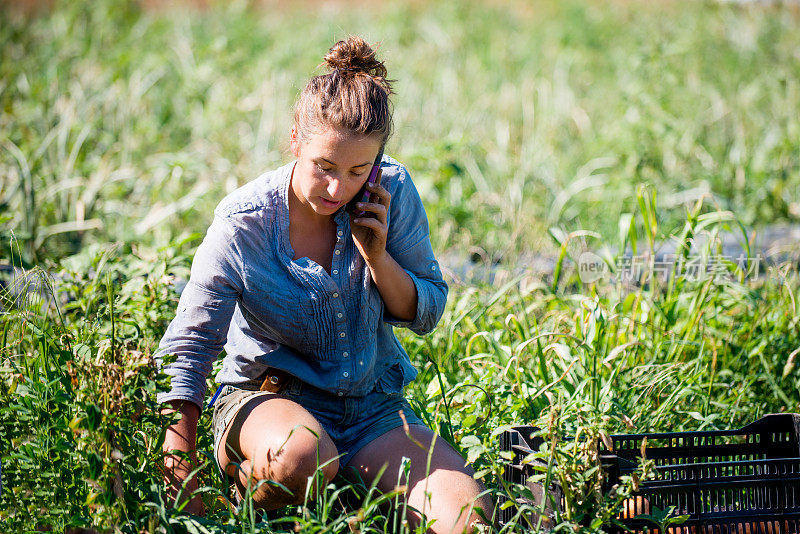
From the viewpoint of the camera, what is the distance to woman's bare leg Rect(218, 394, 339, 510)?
200 cm

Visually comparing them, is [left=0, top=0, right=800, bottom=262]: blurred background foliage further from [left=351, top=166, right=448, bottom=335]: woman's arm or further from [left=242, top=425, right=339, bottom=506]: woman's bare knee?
[left=242, top=425, right=339, bottom=506]: woman's bare knee

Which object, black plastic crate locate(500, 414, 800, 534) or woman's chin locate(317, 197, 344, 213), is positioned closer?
black plastic crate locate(500, 414, 800, 534)

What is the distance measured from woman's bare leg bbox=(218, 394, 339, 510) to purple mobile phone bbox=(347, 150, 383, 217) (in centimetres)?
56

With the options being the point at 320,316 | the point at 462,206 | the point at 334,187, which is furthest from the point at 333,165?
the point at 462,206

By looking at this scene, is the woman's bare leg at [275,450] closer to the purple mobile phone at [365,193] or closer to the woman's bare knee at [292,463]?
the woman's bare knee at [292,463]

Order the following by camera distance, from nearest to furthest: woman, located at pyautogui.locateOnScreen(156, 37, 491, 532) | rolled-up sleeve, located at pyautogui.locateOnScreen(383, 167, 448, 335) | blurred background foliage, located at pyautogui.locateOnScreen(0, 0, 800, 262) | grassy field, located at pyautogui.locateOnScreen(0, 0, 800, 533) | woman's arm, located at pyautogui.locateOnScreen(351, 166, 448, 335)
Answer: grassy field, located at pyautogui.locateOnScreen(0, 0, 800, 533) → woman, located at pyautogui.locateOnScreen(156, 37, 491, 532) → woman's arm, located at pyautogui.locateOnScreen(351, 166, 448, 335) → rolled-up sleeve, located at pyautogui.locateOnScreen(383, 167, 448, 335) → blurred background foliage, located at pyautogui.locateOnScreen(0, 0, 800, 262)

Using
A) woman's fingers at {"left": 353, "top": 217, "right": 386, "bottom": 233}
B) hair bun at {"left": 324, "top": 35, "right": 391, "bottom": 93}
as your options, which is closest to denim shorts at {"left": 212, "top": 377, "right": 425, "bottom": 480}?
woman's fingers at {"left": 353, "top": 217, "right": 386, "bottom": 233}

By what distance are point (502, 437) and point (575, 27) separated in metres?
8.02

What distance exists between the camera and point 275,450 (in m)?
2.01

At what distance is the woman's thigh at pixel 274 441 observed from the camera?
200cm

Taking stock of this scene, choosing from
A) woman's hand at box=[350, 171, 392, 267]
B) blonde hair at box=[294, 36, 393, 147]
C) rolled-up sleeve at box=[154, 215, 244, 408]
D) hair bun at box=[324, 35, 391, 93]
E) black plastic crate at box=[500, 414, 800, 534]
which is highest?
hair bun at box=[324, 35, 391, 93]

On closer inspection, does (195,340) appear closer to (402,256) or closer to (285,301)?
(285,301)

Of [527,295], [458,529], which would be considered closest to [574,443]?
[458,529]

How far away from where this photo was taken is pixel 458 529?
6.64 ft
